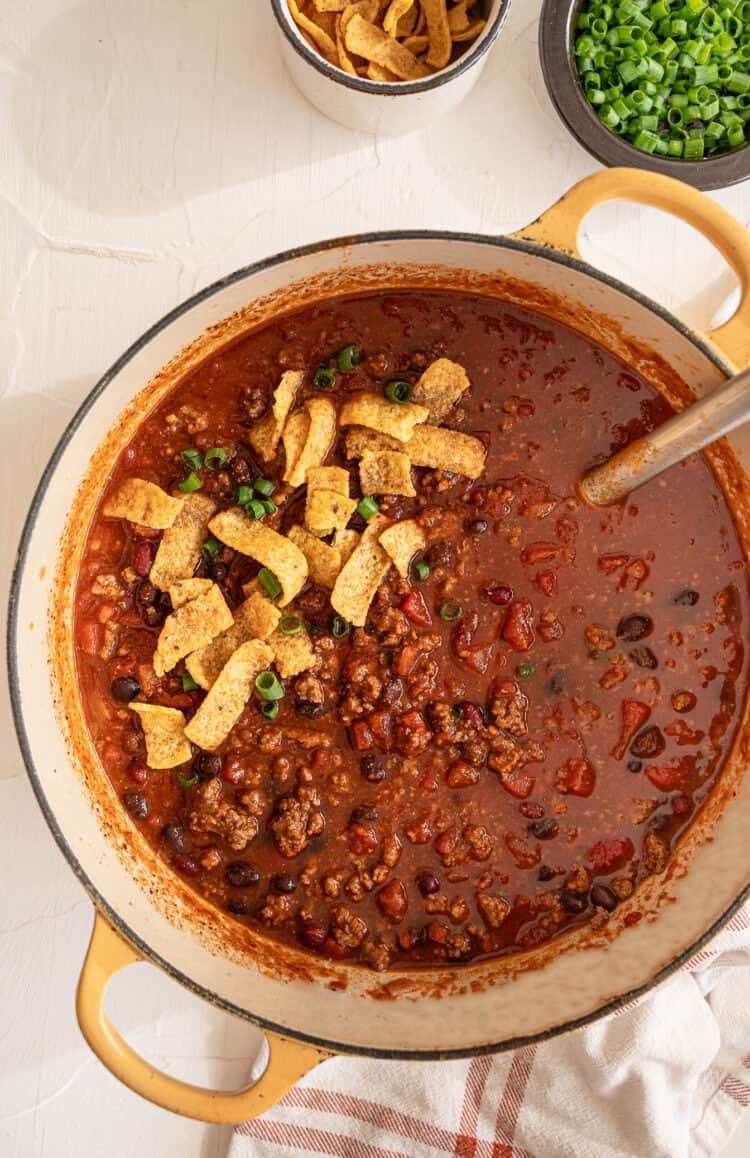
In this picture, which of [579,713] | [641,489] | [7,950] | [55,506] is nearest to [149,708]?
[55,506]

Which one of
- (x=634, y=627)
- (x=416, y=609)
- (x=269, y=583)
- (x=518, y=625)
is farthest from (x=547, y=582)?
(x=269, y=583)

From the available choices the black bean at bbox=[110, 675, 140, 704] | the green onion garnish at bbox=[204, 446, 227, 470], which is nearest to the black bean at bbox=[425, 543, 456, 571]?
the green onion garnish at bbox=[204, 446, 227, 470]

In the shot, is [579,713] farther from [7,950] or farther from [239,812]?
[7,950]

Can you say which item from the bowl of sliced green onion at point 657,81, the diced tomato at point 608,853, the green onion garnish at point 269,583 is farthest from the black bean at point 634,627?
the bowl of sliced green onion at point 657,81

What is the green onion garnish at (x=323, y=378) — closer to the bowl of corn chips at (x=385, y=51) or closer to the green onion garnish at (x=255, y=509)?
the green onion garnish at (x=255, y=509)

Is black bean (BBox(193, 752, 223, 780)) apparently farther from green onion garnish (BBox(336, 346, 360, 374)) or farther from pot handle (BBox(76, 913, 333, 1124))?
green onion garnish (BBox(336, 346, 360, 374))

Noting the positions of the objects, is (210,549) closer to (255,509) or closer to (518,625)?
(255,509)
